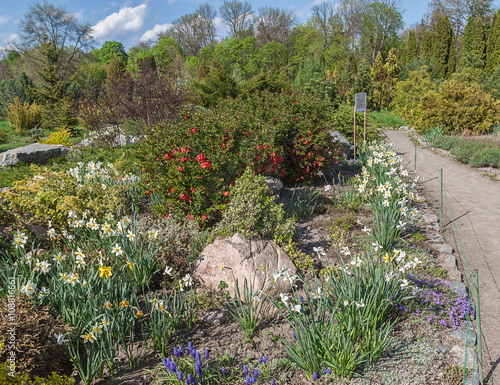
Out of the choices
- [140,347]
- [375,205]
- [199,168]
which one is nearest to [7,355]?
[140,347]

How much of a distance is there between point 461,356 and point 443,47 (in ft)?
83.1

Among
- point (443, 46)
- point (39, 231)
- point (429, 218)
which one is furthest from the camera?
point (443, 46)

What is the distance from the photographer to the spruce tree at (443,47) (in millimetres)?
21844

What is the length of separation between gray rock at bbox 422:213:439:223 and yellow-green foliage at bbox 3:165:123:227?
4142 millimetres

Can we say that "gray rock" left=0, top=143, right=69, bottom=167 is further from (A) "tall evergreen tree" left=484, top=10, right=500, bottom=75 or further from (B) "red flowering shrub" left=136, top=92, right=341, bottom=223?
(A) "tall evergreen tree" left=484, top=10, right=500, bottom=75

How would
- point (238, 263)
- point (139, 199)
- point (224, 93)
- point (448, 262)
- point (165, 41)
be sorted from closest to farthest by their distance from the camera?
point (238, 263)
point (448, 262)
point (139, 199)
point (224, 93)
point (165, 41)

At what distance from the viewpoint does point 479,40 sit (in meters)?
19.2

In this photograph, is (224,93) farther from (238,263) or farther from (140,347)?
(140,347)

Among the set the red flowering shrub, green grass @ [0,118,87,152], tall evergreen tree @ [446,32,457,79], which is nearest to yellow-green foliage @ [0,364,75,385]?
the red flowering shrub

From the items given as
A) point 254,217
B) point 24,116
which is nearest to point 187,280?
point 254,217

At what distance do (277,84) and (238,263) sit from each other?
1108 cm

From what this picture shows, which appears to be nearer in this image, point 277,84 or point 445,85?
point 445,85

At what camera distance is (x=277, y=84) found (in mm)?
12938

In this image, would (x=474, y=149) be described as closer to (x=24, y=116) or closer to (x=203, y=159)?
(x=203, y=159)
